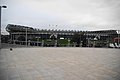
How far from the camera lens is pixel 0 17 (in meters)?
17.4

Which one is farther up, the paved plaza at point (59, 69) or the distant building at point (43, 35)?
the distant building at point (43, 35)

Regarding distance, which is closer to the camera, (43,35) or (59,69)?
(59,69)

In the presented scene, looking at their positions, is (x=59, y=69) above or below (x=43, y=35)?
below

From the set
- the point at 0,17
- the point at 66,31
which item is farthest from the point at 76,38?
the point at 0,17

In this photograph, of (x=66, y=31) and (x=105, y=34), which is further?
(x=66, y=31)

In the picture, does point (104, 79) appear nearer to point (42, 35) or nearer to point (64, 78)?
point (64, 78)

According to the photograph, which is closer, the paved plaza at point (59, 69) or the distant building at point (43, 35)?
the paved plaza at point (59, 69)

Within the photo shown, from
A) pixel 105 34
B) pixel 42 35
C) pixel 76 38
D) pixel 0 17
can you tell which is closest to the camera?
pixel 0 17

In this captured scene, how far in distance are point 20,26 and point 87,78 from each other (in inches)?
2525

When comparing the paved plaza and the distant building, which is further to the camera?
the distant building

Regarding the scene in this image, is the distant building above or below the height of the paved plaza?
above

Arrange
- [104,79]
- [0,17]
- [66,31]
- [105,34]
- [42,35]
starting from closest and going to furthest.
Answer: [104,79]
[0,17]
[105,34]
[42,35]
[66,31]

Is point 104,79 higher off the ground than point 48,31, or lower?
lower

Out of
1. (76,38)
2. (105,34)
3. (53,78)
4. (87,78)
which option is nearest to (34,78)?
(53,78)
